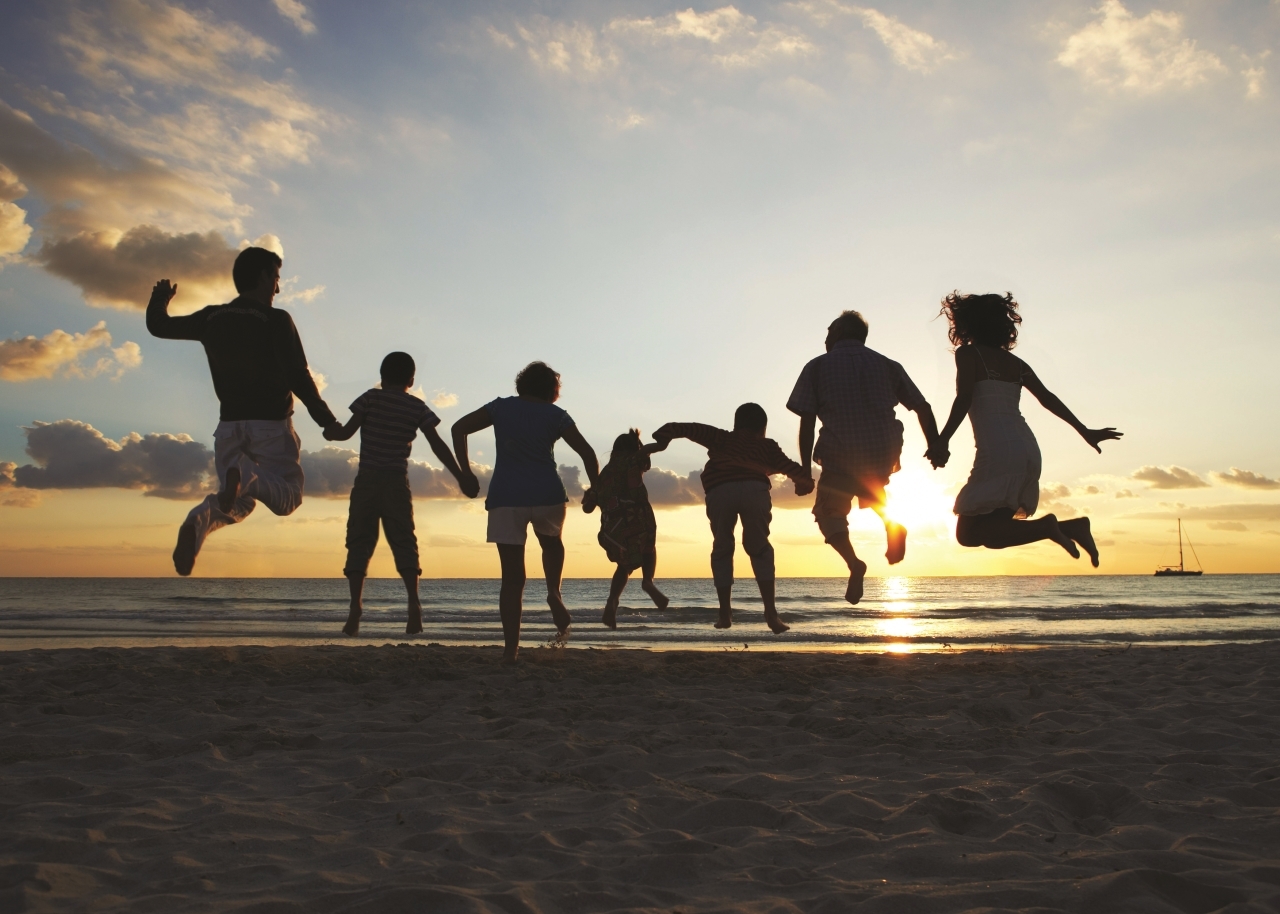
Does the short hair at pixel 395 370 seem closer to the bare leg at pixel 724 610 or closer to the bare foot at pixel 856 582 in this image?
the bare leg at pixel 724 610

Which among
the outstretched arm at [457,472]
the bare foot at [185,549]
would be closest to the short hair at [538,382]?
the outstretched arm at [457,472]

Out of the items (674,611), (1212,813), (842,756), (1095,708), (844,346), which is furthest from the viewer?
(674,611)

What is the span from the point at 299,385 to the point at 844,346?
427 cm

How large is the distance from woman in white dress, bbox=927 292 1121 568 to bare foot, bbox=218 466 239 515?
4615 millimetres

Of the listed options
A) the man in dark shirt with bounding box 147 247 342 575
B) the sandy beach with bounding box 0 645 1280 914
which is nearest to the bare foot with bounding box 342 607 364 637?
the sandy beach with bounding box 0 645 1280 914

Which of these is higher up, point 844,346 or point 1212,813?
point 844,346

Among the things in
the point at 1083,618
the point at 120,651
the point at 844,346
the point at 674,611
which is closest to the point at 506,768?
the point at 844,346

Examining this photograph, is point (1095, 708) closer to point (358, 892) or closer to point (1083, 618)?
point (358, 892)

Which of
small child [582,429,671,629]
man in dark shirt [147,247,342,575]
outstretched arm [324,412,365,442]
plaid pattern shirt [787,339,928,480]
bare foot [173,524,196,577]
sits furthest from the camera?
small child [582,429,671,629]

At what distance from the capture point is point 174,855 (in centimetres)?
244

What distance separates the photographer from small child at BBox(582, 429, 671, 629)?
946cm

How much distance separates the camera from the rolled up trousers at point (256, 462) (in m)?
5.02

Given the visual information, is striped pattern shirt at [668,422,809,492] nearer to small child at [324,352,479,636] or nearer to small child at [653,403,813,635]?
small child at [653,403,813,635]

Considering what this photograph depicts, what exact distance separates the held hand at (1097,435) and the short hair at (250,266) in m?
5.59
